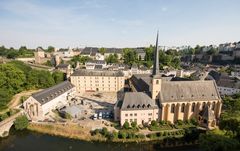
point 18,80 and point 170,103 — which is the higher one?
point 18,80

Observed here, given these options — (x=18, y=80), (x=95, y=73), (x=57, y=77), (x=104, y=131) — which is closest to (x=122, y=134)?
(x=104, y=131)

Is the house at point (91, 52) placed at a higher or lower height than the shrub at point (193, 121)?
higher

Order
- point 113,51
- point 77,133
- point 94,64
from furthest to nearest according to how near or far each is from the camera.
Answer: point 113,51
point 94,64
point 77,133

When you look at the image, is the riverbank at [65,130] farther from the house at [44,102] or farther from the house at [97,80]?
the house at [97,80]

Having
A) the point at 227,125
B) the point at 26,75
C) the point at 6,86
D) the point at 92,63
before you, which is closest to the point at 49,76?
the point at 26,75

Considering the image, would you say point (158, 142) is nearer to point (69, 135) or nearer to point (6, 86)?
point (69, 135)

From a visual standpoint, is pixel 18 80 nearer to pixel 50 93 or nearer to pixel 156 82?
pixel 50 93

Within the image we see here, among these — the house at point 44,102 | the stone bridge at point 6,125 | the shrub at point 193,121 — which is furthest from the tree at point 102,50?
the shrub at point 193,121
